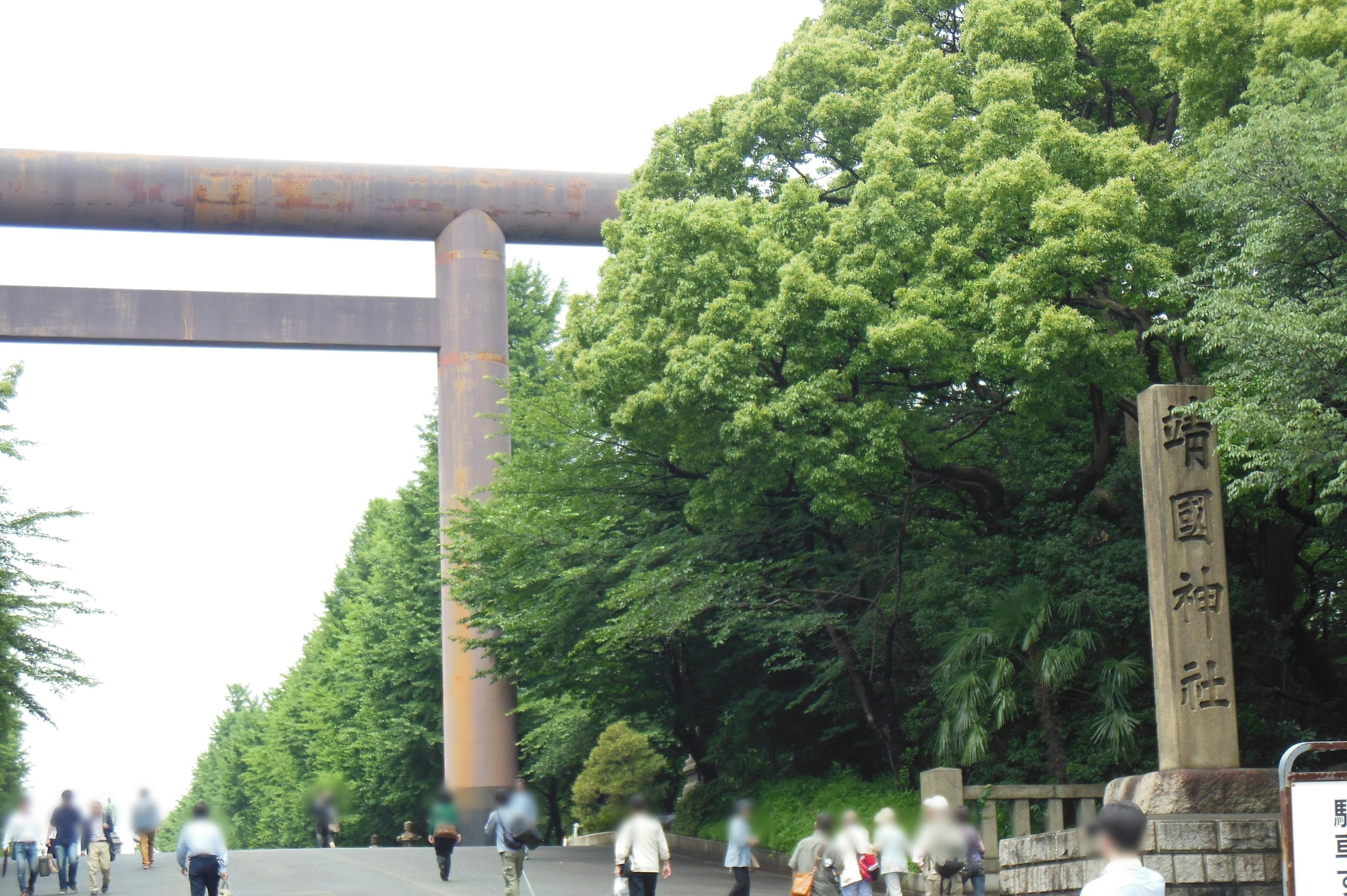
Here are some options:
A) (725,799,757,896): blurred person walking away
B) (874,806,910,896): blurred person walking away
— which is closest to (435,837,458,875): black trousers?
(725,799,757,896): blurred person walking away

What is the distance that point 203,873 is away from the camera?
40.9ft

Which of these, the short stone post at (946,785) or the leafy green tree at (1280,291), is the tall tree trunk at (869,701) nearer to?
the short stone post at (946,785)

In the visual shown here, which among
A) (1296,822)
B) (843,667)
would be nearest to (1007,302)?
(843,667)

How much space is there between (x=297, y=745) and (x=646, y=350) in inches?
1571

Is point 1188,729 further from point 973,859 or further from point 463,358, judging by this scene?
point 463,358

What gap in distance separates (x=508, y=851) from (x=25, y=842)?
6862mm

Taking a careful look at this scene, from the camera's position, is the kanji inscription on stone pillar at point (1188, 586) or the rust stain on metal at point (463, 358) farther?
the rust stain on metal at point (463, 358)

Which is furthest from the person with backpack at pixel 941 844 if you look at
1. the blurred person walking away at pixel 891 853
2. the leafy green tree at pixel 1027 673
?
the leafy green tree at pixel 1027 673

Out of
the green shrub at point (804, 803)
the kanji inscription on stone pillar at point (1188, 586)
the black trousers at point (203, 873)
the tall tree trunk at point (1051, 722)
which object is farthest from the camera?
the green shrub at point (804, 803)

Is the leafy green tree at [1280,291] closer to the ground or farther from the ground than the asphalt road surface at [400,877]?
farther from the ground

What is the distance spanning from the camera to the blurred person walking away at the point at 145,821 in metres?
23.8

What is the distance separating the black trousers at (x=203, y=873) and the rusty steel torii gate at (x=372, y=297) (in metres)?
14.9

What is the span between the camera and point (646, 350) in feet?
61.2

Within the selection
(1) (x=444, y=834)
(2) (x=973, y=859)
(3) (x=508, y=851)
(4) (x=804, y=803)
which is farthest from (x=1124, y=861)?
(4) (x=804, y=803)
